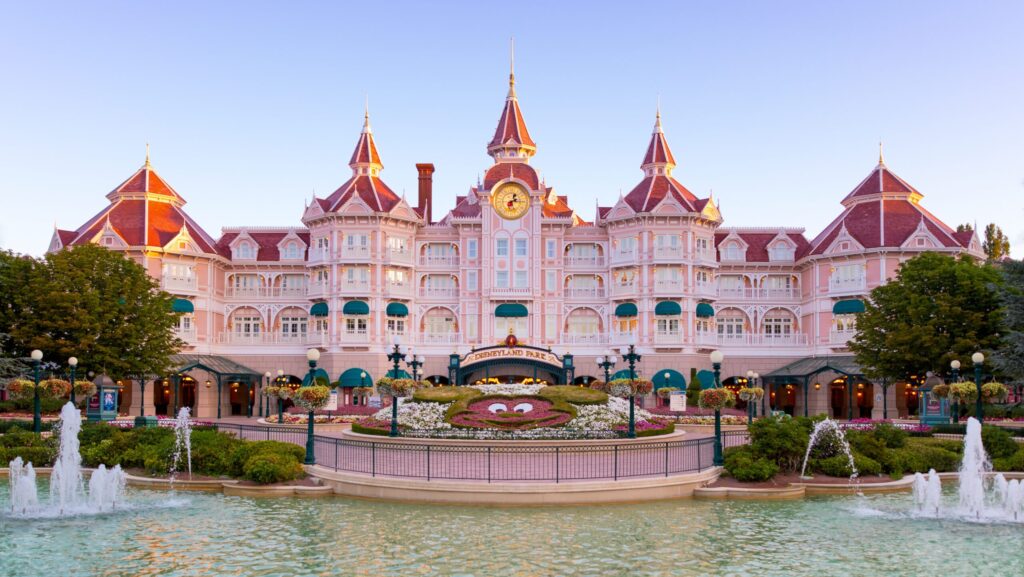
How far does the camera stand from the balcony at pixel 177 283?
6122 cm

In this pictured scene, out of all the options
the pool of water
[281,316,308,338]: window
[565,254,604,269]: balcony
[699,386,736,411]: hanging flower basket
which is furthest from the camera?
[281,316,308,338]: window

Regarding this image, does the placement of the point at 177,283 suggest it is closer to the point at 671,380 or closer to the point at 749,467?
the point at 671,380

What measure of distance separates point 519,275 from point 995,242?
127 ft

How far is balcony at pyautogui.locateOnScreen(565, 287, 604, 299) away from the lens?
65.1 metres

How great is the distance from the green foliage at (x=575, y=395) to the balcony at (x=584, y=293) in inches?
1020

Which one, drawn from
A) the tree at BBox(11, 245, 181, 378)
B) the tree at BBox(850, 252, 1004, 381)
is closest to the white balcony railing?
the tree at BBox(850, 252, 1004, 381)

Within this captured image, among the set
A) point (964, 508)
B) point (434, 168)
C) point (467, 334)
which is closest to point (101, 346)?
point (467, 334)

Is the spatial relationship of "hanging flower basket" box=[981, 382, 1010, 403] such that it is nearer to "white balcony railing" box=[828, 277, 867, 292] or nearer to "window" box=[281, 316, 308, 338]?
"white balcony railing" box=[828, 277, 867, 292]

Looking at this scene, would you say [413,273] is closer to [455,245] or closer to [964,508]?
[455,245]

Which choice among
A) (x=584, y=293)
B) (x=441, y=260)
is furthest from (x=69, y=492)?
(x=584, y=293)

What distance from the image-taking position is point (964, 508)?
21.8 metres

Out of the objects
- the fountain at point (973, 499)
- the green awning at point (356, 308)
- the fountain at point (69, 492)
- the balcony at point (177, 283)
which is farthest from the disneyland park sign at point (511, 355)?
the fountain at point (973, 499)

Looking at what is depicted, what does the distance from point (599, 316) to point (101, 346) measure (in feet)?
111

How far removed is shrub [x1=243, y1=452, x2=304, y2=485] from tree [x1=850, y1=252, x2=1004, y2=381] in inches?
1260
